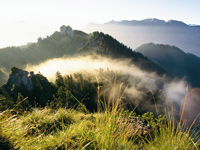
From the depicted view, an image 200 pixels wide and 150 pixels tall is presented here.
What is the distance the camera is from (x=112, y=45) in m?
197

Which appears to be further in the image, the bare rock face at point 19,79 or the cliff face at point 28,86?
the bare rock face at point 19,79

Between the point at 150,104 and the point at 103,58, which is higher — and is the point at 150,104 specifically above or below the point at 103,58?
below

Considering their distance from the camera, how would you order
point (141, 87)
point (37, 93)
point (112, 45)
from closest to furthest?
point (37, 93), point (141, 87), point (112, 45)

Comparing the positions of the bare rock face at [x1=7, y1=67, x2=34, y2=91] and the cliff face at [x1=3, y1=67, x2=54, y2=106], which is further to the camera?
the bare rock face at [x1=7, y1=67, x2=34, y2=91]

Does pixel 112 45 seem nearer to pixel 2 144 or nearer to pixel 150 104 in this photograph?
pixel 150 104

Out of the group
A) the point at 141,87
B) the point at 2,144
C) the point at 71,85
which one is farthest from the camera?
the point at 141,87

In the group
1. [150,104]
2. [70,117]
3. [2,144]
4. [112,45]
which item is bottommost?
[150,104]

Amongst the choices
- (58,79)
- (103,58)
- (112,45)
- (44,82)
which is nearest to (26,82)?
(44,82)

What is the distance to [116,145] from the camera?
2.75 meters

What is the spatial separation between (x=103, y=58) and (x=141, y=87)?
5990 centimetres

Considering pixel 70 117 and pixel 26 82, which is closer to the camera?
pixel 70 117

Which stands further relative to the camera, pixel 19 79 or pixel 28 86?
pixel 19 79

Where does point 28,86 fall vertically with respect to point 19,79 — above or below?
below

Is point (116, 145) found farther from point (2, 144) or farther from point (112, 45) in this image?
point (112, 45)
